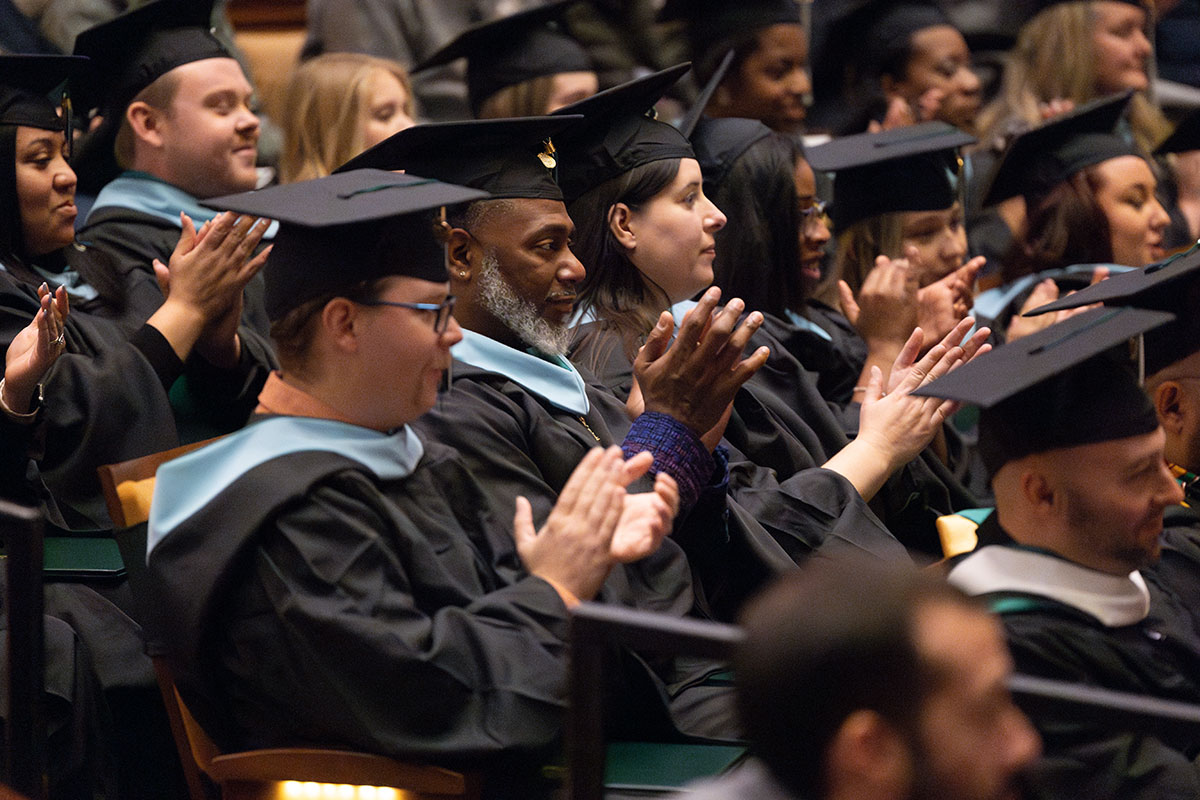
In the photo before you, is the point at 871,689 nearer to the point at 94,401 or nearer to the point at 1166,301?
the point at 1166,301

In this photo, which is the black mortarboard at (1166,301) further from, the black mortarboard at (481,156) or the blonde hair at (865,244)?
the blonde hair at (865,244)

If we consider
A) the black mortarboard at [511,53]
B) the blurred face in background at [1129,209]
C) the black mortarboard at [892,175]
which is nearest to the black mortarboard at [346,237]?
the black mortarboard at [892,175]

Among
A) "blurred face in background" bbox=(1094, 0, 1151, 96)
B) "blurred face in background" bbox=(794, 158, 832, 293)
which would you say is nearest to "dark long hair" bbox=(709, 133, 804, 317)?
"blurred face in background" bbox=(794, 158, 832, 293)

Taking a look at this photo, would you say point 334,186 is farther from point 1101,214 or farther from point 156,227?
point 1101,214

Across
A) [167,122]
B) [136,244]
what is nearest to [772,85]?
[167,122]

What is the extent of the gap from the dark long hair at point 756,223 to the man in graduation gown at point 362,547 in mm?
1780

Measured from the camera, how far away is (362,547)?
2.31 meters

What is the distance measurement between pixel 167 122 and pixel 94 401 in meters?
1.13

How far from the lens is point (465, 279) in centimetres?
304

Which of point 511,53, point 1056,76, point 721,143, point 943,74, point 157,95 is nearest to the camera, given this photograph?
point 157,95

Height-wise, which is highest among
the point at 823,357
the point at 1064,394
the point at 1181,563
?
the point at 1064,394

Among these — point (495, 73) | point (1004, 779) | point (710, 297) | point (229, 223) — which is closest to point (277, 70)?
point (495, 73)

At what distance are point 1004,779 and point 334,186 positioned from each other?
1.50m

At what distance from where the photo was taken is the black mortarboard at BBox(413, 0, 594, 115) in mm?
5312
